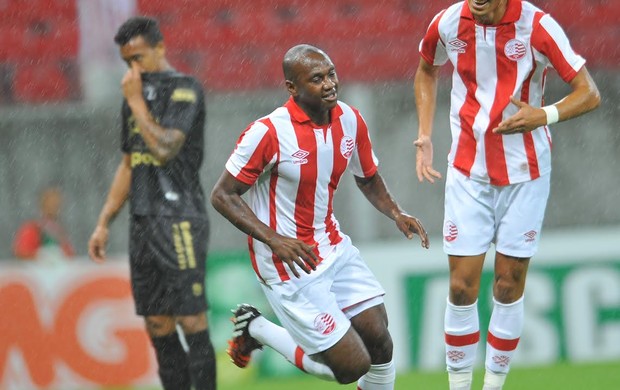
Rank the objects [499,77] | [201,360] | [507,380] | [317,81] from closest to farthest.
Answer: [317,81] → [499,77] → [201,360] → [507,380]

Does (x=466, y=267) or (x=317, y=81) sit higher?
(x=317, y=81)

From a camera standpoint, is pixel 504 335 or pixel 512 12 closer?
pixel 512 12

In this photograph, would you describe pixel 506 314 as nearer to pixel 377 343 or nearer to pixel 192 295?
pixel 377 343

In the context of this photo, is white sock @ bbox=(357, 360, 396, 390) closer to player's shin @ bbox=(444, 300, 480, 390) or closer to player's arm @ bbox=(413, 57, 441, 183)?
player's shin @ bbox=(444, 300, 480, 390)

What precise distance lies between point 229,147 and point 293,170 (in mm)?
4438

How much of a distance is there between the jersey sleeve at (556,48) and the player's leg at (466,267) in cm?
62

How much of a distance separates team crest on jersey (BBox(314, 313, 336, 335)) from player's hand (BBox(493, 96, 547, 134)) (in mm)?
1032

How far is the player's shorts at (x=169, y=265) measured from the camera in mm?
5922

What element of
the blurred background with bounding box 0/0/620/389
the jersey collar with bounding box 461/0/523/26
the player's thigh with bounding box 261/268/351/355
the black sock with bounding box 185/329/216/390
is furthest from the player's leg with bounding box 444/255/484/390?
the blurred background with bounding box 0/0/620/389

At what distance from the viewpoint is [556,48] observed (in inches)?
199

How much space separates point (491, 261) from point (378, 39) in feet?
10.4

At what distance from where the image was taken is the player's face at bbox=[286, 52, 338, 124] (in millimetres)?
4930

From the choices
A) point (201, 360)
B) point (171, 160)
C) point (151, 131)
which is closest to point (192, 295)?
point (201, 360)

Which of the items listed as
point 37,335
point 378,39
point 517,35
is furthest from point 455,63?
point 378,39
